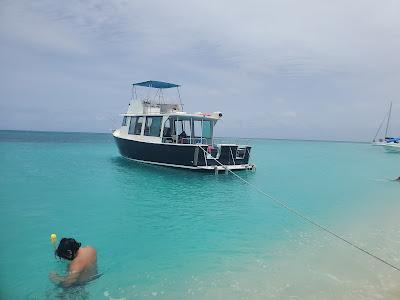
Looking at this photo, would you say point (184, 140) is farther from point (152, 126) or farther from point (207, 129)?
point (152, 126)

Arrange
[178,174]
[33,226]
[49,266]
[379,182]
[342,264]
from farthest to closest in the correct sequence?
[379,182]
[178,174]
[33,226]
[342,264]
[49,266]

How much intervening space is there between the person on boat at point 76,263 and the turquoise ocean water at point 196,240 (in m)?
0.18

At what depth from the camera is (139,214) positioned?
10.8m

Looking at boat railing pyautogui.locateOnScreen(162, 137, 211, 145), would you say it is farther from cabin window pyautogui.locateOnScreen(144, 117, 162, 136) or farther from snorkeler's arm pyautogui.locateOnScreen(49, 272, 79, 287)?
snorkeler's arm pyautogui.locateOnScreen(49, 272, 79, 287)

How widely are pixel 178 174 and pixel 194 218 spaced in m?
9.00

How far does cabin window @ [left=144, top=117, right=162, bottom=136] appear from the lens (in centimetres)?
2022

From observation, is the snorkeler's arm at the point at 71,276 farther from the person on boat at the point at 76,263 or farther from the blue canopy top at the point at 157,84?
the blue canopy top at the point at 157,84

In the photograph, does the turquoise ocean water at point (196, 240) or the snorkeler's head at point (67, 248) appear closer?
the snorkeler's head at point (67, 248)

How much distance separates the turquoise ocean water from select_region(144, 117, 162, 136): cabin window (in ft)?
16.6

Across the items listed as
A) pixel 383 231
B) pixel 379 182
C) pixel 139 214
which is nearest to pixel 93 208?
A: pixel 139 214

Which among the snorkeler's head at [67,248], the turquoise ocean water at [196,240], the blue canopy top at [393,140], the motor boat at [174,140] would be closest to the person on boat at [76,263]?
the snorkeler's head at [67,248]

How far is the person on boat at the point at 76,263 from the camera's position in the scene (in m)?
5.35

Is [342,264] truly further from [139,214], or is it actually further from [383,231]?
[139,214]

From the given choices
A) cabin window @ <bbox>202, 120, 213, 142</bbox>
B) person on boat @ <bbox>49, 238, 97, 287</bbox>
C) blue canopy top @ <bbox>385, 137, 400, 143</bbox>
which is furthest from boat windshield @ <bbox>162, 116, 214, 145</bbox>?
blue canopy top @ <bbox>385, 137, 400, 143</bbox>
